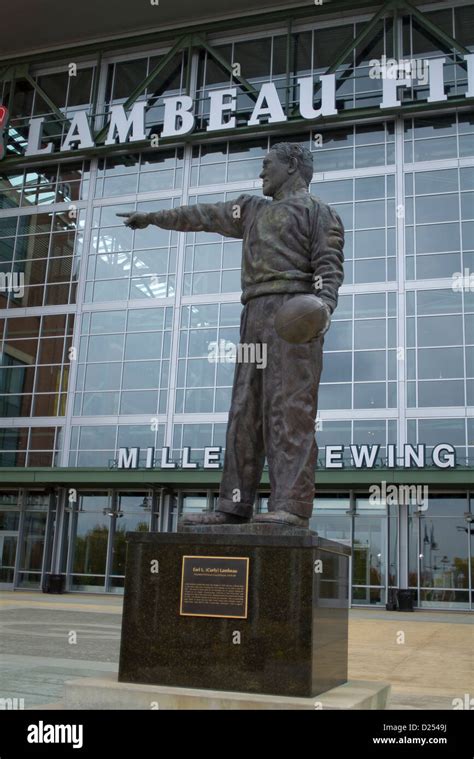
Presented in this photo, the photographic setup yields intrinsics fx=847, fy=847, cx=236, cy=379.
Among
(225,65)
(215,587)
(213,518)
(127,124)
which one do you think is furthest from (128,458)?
(215,587)

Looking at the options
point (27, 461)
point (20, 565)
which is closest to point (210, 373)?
point (27, 461)

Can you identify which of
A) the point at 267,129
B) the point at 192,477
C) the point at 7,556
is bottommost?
the point at 7,556

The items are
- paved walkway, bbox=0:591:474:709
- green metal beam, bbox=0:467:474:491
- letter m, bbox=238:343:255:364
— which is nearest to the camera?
letter m, bbox=238:343:255:364

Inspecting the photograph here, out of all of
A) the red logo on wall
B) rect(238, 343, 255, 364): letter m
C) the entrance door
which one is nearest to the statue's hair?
rect(238, 343, 255, 364): letter m

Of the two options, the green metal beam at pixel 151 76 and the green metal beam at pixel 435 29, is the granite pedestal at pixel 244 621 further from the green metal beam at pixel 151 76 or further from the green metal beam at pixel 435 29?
the green metal beam at pixel 151 76

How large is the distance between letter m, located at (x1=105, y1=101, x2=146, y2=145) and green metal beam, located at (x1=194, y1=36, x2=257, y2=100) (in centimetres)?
304

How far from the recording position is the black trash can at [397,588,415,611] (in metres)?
24.5

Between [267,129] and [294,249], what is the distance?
961 inches

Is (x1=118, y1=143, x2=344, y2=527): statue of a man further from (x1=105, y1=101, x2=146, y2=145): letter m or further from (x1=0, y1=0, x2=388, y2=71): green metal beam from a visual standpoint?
(x1=0, y1=0, x2=388, y2=71): green metal beam

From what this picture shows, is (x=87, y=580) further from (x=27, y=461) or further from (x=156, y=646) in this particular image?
(x=156, y=646)

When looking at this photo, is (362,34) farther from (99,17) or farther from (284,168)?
(284,168)

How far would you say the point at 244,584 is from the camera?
512 centimetres

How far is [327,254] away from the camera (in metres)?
5.77

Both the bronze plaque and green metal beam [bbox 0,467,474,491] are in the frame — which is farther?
green metal beam [bbox 0,467,474,491]
